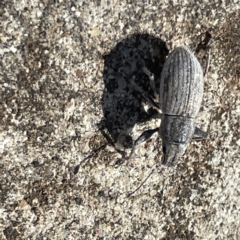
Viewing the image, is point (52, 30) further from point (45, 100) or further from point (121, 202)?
point (121, 202)

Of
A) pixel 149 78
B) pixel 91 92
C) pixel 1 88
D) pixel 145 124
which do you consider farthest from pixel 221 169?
pixel 1 88

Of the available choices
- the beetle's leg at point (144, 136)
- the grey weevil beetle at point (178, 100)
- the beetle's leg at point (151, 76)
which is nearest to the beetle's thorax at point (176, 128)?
the grey weevil beetle at point (178, 100)

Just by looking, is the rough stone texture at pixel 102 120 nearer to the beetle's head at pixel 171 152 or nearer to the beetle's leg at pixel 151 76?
the beetle's leg at pixel 151 76

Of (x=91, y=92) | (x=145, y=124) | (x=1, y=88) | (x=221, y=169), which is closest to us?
(x=1, y=88)

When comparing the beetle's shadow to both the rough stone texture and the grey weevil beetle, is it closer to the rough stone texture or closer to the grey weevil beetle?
the rough stone texture

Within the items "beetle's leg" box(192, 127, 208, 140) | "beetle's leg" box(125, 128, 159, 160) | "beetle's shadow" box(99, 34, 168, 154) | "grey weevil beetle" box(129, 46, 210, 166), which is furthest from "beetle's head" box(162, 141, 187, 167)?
"beetle's shadow" box(99, 34, 168, 154)

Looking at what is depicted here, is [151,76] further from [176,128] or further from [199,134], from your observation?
[199,134]
